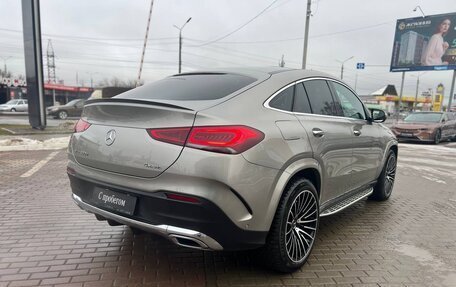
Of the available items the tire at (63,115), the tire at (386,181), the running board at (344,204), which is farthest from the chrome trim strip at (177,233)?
the tire at (63,115)

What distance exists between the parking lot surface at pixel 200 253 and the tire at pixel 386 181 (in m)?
0.14

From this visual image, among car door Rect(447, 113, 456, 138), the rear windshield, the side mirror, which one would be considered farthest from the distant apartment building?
the rear windshield

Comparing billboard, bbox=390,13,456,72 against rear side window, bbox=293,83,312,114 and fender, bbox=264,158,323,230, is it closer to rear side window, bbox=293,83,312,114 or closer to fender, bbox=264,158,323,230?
rear side window, bbox=293,83,312,114

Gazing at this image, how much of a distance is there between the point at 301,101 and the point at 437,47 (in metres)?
29.3

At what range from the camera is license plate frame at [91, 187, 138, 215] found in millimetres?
2721

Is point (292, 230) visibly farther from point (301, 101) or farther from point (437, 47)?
point (437, 47)

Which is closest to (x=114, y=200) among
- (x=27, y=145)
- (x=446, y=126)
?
(x=27, y=145)

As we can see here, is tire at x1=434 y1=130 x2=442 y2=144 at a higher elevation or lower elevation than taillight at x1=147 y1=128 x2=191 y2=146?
lower

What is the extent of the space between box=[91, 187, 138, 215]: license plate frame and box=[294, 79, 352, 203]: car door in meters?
1.58

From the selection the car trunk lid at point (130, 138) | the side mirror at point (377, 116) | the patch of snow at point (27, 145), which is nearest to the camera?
the car trunk lid at point (130, 138)

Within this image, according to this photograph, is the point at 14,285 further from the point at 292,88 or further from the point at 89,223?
the point at 292,88

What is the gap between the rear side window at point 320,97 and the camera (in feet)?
11.7

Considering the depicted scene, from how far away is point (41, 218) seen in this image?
4289mm

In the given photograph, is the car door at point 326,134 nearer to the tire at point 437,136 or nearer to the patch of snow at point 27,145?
the patch of snow at point 27,145
